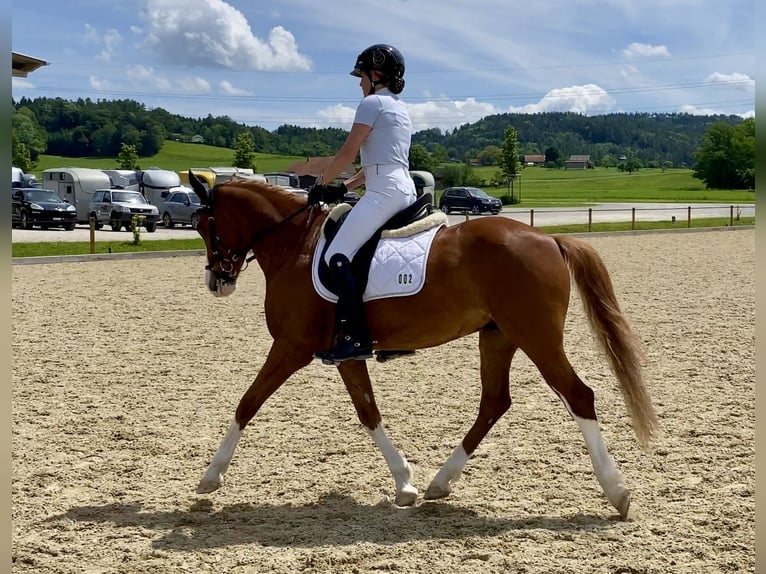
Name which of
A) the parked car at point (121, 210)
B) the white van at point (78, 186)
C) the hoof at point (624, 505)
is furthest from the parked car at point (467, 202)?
the hoof at point (624, 505)

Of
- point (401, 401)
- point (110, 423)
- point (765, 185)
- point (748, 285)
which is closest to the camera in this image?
point (765, 185)

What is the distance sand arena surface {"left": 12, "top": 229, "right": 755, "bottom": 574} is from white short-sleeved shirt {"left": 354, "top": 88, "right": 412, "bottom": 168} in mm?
2131

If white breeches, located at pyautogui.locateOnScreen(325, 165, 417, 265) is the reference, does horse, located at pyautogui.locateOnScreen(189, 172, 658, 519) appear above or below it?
below

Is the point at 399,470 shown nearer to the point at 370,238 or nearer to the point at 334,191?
the point at 370,238

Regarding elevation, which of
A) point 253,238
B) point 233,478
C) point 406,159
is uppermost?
point 406,159

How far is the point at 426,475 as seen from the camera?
201 inches

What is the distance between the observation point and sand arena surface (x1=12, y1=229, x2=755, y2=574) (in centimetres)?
384

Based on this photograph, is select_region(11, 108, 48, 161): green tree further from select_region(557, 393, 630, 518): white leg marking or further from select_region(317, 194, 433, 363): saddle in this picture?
select_region(557, 393, 630, 518): white leg marking

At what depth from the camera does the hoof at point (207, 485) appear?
4609mm

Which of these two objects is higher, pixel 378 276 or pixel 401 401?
pixel 378 276

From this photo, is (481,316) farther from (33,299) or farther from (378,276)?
(33,299)

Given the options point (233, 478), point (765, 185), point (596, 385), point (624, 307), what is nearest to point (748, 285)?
point (624, 307)

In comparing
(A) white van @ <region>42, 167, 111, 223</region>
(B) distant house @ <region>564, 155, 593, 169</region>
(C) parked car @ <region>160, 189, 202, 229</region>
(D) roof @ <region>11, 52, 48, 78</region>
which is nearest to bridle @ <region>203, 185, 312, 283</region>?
(D) roof @ <region>11, 52, 48, 78</region>

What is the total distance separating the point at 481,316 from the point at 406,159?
3.78 ft
